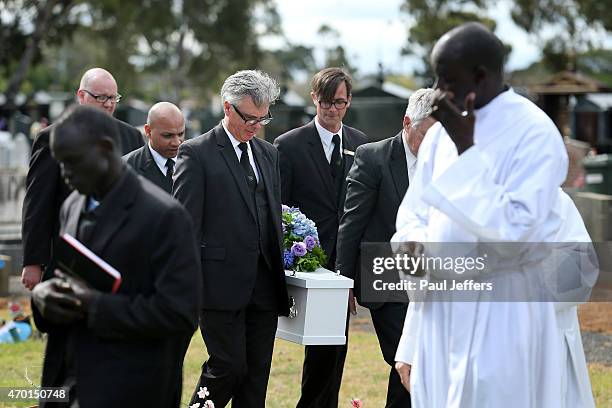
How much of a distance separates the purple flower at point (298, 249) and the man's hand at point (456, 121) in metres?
2.76

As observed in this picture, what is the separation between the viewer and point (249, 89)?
640cm

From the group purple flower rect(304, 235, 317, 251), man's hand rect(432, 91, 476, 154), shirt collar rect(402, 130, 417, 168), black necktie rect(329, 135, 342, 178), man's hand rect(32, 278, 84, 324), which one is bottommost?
man's hand rect(32, 278, 84, 324)

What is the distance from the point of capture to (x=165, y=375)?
3988mm

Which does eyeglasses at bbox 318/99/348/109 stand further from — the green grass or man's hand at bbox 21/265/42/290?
man's hand at bbox 21/265/42/290

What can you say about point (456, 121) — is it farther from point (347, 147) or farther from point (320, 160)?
point (347, 147)

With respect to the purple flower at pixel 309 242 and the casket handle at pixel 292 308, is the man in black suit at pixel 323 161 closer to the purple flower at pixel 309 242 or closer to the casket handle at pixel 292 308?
the purple flower at pixel 309 242

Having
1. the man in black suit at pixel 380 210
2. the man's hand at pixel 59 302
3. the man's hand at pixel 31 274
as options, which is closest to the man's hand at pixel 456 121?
the man's hand at pixel 59 302

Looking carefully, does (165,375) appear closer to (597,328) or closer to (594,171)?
(597,328)

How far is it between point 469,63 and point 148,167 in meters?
3.59

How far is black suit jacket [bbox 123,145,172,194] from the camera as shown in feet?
23.8

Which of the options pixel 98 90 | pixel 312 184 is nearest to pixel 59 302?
pixel 98 90

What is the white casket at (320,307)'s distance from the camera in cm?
656

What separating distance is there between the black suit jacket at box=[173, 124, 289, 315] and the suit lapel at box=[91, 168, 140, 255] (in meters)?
2.34

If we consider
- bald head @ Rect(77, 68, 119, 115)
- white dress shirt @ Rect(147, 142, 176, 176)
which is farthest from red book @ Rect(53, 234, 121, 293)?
bald head @ Rect(77, 68, 119, 115)
